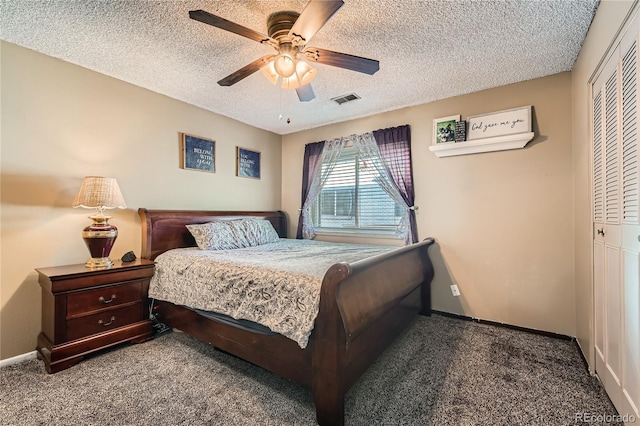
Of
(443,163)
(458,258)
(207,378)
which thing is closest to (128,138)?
(207,378)

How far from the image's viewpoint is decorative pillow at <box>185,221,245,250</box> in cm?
290

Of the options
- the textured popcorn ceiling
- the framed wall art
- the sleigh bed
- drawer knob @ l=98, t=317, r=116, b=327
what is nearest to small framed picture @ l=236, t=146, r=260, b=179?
the textured popcorn ceiling

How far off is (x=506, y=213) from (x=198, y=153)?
3490 mm

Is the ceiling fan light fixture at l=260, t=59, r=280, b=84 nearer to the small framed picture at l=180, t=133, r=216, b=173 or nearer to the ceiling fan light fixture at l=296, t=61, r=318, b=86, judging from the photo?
the ceiling fan light fixture at l=296, t=61, r=318, b=86

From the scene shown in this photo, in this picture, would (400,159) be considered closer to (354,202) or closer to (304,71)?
(354,202)

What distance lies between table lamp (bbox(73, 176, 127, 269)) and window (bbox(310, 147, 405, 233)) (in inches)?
99.1

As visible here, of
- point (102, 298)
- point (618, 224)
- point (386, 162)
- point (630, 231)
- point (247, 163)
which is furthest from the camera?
point (247, 163)

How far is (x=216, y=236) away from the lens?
2.98m

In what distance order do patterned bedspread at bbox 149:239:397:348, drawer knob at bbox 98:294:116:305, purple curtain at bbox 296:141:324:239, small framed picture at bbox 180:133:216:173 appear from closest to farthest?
patterned bedspread at bbox 149:239:397:348
drawer knob at bbox 98:294:116:305
small framed picture at bbox 180:133:216:173
purple curtain at bbox 296:141:324:239

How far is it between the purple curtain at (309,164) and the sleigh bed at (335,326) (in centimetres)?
194

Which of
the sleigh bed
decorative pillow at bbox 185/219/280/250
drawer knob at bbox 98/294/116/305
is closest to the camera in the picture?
the sleigh bed

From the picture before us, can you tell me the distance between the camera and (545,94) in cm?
265

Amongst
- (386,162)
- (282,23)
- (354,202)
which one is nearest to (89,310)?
(282,23)

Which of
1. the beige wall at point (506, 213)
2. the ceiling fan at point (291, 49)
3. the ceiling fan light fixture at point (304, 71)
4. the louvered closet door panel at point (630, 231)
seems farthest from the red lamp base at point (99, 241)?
the louvered closet door panel at point (630, 231)
